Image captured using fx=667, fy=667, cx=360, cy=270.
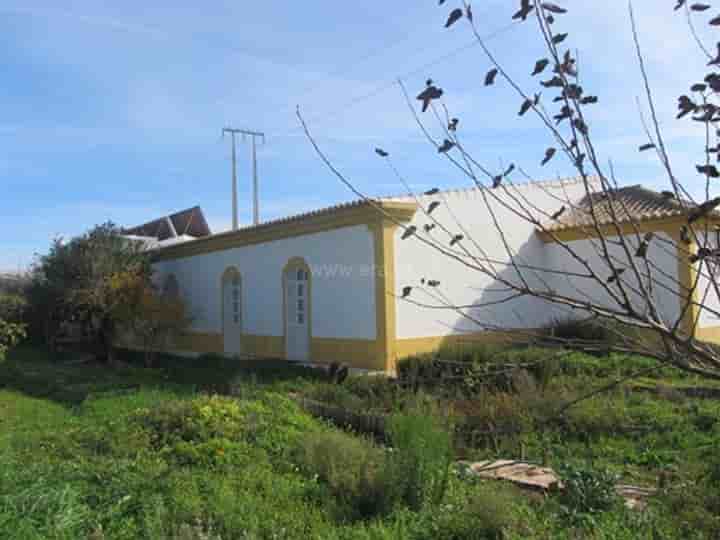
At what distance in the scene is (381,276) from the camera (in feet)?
42.2

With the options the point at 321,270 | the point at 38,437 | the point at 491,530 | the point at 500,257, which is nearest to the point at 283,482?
the point at 491,530

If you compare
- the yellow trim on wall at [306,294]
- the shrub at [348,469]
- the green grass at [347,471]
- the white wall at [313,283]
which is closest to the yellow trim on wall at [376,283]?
the yellow trim on wall at [306,294]

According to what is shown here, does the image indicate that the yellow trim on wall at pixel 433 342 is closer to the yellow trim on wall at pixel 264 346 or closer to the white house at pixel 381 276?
the white house at pixel 381 276

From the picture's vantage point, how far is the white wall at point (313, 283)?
45.2 feet

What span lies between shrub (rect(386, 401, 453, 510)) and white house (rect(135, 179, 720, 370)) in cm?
640

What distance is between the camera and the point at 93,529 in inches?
165

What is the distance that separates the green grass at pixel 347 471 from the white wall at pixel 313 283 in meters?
4.64

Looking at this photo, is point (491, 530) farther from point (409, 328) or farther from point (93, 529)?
point (409, 328)

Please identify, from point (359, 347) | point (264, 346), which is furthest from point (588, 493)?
point (264, 346)

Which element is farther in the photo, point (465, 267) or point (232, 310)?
point (232, 310)

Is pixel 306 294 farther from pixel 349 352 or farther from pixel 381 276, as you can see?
pixel 381 276

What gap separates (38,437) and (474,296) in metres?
9.56

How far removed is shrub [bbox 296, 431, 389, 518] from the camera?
470 cm

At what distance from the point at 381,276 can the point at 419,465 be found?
8105 mm
